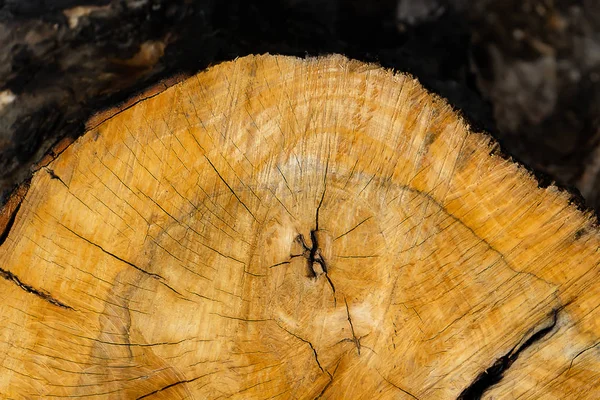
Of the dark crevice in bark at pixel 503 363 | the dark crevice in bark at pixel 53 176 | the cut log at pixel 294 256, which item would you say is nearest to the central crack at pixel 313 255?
the cut log at pixel 294 256

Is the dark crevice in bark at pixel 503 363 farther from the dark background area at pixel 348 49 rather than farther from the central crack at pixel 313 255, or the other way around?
the dark background area at pixel 348 49

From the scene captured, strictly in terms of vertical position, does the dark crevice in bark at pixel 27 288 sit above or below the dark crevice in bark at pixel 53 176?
below

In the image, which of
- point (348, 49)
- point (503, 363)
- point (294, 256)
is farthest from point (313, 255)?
point (348, 49)

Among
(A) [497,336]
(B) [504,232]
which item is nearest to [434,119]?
(B) [504,232]

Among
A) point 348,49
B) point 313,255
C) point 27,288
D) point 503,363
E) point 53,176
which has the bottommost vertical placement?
point 503,363

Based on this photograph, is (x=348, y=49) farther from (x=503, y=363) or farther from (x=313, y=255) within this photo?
(x=503, y=363)

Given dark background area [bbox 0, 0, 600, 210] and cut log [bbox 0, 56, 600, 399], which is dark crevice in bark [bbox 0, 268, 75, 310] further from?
dark background area [bbox 0, 0, 600, 210]

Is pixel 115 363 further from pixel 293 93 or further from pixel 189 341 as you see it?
pixel 293 93
